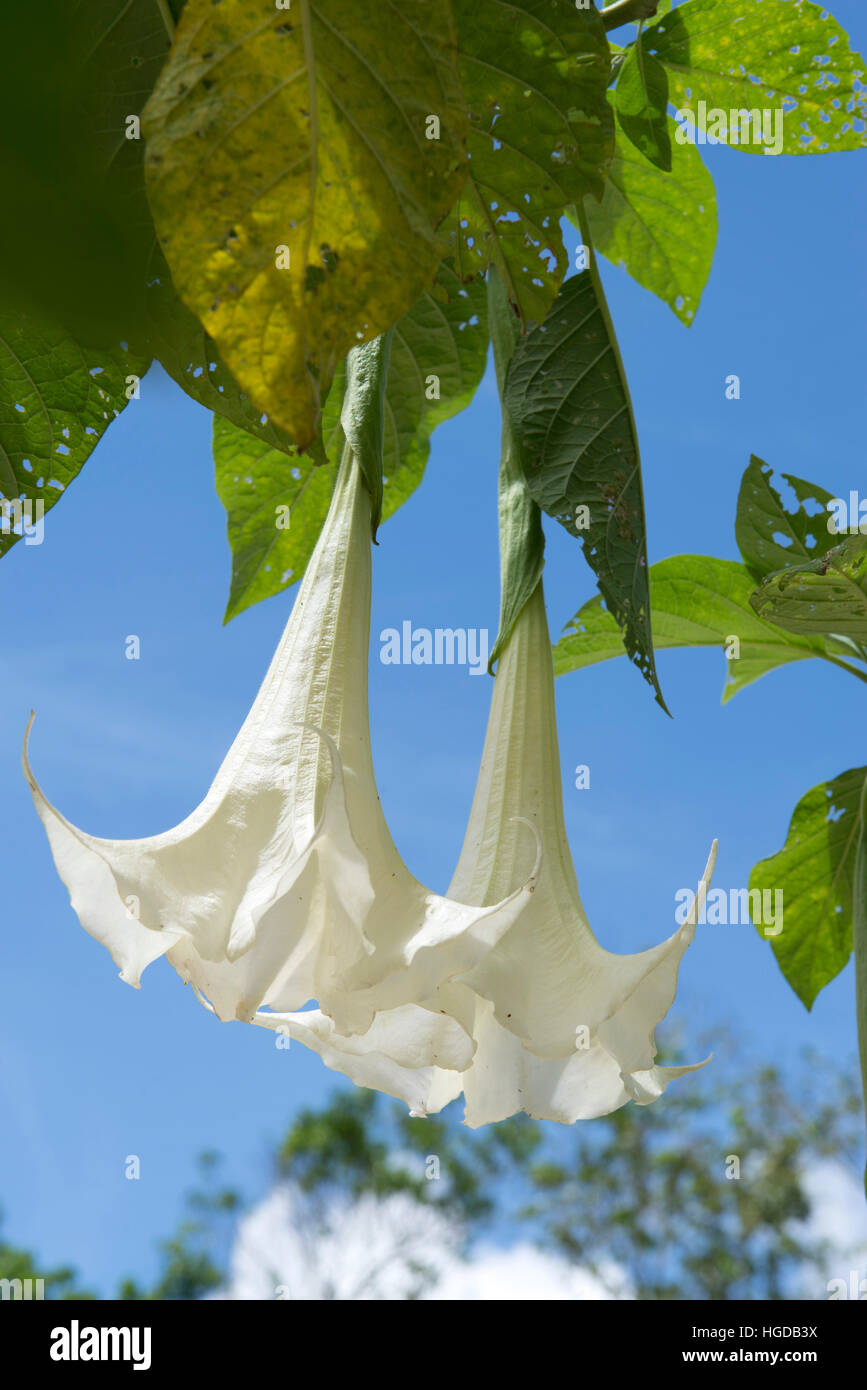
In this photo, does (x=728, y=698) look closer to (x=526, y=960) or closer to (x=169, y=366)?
(x=526, y=960)

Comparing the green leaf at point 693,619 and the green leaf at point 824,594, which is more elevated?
the green leaf at point 693,619

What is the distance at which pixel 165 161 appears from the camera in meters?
0.23

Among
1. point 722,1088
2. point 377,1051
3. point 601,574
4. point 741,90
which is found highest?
point 741,90

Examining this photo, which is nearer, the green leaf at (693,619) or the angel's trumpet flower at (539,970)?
the angel's trumpet flower at (539,970)

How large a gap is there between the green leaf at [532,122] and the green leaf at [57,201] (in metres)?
0.26

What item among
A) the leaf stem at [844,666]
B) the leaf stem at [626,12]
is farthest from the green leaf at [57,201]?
the leaf stem at [844,666]

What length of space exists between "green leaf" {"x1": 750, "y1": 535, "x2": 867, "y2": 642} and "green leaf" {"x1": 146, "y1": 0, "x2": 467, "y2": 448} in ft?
1.69

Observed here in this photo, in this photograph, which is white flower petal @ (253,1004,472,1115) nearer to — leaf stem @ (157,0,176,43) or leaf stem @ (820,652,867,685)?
leaf stem @ (157,0,176,43)

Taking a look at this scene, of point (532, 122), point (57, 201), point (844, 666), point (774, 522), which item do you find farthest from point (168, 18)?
point (844, 666)

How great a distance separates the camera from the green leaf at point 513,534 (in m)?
0.51

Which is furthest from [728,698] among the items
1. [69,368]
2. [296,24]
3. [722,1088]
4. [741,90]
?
[722,1088]

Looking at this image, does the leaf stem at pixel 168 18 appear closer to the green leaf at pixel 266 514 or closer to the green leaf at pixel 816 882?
the green leaf at pixel 266 514

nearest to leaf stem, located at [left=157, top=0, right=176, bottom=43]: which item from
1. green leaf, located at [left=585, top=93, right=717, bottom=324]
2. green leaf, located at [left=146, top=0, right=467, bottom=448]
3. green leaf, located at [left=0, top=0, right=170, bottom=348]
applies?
green leaf, located at [left=146, top=0, right=467, bottom=448]

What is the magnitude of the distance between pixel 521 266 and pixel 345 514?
0.41 feet
